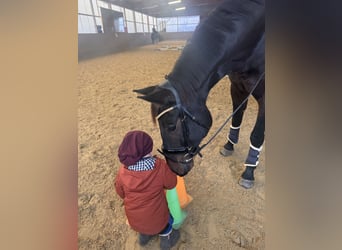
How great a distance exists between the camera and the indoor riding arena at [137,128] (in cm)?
37

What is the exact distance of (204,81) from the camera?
0.59m

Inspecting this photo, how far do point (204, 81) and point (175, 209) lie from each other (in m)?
0.40

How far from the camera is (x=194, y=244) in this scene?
63 centimetres

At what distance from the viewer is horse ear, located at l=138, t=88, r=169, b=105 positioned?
49 cm

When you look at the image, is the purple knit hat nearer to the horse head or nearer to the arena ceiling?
the horse head

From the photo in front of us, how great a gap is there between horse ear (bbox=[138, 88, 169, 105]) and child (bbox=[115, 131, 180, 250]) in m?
0.19

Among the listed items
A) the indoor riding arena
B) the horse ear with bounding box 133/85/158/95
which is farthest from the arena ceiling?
the horse ear with bounding box 133/85/158/95

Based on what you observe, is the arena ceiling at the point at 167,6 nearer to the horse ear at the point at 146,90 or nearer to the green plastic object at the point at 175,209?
the horse ear at the point at 146,90

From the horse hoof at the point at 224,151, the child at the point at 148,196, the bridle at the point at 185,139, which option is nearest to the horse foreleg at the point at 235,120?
the horse hoof at the point at 224,151

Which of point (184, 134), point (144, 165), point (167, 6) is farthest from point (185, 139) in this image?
point (167, 6)

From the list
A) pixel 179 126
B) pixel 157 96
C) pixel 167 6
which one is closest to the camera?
pixel 167 6

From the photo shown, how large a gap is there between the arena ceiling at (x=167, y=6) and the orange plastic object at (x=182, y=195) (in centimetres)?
47

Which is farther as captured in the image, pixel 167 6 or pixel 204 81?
pixel 204 81

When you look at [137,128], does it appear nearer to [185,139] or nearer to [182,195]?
[185,139]
